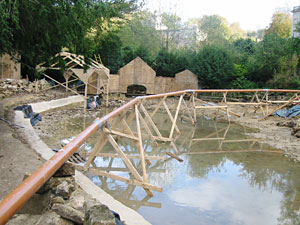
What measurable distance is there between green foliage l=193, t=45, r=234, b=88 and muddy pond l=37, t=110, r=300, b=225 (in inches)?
413

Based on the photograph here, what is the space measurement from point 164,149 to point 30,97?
29.6ft

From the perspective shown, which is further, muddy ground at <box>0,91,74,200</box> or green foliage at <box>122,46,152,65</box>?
green foliage at <box>122,46,152,65</box>

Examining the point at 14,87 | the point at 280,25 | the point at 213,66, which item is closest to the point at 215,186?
the point at 14,87

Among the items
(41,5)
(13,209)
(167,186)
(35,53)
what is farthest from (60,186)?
(35,53)

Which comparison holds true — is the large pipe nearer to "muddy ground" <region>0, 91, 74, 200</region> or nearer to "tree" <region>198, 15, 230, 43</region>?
"muddy ground" <region>0, 91, 74, 200</region>

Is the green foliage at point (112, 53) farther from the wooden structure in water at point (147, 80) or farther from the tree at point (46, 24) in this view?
the tree at point (46, 24)

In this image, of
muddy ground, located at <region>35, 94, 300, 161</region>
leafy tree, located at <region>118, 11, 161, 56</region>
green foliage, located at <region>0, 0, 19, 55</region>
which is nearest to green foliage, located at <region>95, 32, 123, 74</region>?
muddy ground, located at <region>35, 94, 300, 161</region>

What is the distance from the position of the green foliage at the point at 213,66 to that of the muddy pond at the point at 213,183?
10.5m

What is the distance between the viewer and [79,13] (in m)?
7.17

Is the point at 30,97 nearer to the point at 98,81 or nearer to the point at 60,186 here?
the point at 98,81

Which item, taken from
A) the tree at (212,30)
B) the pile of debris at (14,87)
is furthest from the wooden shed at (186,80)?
the tree at (212,30)

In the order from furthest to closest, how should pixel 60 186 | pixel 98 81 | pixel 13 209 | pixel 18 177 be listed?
pixel 98 81 → pixel 18 177 → pixel 60 186 → pixel 13 209

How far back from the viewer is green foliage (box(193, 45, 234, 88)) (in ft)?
64.7

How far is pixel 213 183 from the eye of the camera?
6.01m
